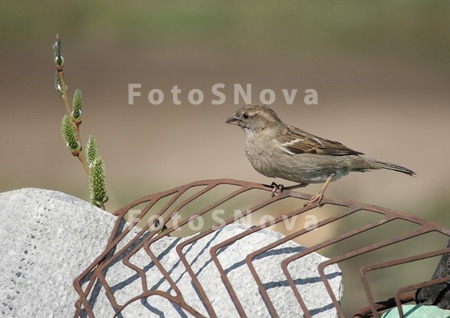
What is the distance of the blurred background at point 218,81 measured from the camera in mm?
4793

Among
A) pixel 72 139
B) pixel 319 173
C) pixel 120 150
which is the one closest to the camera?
pixel 72 139

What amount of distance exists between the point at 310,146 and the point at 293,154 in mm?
57

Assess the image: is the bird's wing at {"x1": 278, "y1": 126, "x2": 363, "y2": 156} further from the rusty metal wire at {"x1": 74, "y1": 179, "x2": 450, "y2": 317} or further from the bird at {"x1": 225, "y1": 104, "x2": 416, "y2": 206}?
the rusty metal wire at {"x1": 74, "y1": 179, "x2": 450, "y2": 317}

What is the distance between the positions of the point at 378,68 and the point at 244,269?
449 cm

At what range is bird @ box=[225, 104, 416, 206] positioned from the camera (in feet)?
8.06

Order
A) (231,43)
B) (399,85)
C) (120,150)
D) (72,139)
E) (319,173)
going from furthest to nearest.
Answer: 1. (231,43)
2. (399,85)
3. (120,150)
4. (319,173)
5. (72,139)

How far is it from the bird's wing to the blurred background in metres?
1.18

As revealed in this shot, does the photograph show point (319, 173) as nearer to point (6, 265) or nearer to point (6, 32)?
point (6, 265)

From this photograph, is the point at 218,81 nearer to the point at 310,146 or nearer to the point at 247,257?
the point at 310,146

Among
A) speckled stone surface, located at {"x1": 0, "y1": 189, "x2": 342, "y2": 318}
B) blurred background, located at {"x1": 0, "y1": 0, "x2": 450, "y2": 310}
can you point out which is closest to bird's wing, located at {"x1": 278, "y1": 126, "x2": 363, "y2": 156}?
speckled stone surface, located at {"x1": 0, "y1": 189, "x2": 342, "y2": 318}

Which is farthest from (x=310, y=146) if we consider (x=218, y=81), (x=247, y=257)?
(x=218, y=81)

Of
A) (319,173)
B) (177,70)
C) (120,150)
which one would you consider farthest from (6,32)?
(319,173)

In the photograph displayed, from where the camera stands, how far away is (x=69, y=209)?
2.04 metres

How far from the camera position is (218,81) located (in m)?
6.08
